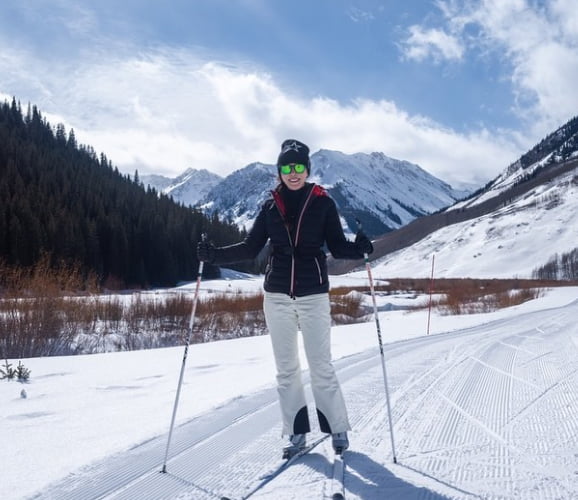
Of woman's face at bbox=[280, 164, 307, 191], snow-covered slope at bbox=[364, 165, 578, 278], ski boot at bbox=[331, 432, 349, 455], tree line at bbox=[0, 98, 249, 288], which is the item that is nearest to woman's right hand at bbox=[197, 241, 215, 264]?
woman's face at bbox=[280, 164, 307, 191]

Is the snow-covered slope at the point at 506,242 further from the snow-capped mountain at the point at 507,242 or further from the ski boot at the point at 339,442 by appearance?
the ski boot at the point at 339,442

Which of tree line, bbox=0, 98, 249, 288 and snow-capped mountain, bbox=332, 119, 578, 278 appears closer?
tree line, bbox=0, 98, 249, 288

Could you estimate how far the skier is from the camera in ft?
10.8

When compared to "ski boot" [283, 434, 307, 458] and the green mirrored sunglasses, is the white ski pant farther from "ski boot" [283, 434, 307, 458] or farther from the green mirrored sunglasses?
the green mirrored sunglasses

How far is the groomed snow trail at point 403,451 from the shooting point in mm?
2711

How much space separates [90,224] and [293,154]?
45.3m

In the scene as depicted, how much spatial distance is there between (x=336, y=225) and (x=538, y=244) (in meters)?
113

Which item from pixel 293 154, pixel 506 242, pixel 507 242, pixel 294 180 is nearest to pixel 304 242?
pixel 294 180

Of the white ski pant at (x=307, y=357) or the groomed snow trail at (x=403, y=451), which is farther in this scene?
the white ski pant at (x=307, y=357)

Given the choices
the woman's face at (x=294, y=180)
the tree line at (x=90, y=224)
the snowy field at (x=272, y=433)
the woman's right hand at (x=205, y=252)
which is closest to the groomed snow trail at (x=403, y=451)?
the snowy field at (x=272, y=433)

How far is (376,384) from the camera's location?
5578 millimetres

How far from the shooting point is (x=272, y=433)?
151 inches

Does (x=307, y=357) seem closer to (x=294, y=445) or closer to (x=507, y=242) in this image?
(x=294, y=445)

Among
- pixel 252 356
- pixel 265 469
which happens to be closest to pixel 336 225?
pixel 265 469
